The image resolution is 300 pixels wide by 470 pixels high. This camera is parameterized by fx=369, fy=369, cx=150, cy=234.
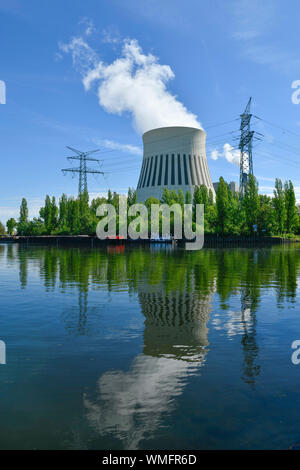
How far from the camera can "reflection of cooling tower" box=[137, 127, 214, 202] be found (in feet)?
340

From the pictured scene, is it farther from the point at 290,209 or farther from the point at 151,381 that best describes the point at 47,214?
the point at 151,381

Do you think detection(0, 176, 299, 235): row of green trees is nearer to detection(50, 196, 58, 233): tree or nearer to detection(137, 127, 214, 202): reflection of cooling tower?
detection(50, 196, 58, 233): tree

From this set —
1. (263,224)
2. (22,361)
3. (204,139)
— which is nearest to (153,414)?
(22,361)

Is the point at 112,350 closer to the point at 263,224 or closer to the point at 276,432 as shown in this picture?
the point at 276,432

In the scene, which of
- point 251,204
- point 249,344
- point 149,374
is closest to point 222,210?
point 251,204

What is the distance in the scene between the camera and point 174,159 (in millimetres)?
106125

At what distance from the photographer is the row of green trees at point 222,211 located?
76812mm

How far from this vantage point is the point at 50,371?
6.91 m

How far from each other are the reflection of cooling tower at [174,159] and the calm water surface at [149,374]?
310 feet

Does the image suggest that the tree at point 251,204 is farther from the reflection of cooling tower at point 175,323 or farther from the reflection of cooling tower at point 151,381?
the reflection of cooling tower at point 151,381

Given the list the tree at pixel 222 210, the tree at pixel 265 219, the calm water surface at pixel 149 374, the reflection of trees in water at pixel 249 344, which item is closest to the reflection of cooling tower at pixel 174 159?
the tree at pixel 222 210
